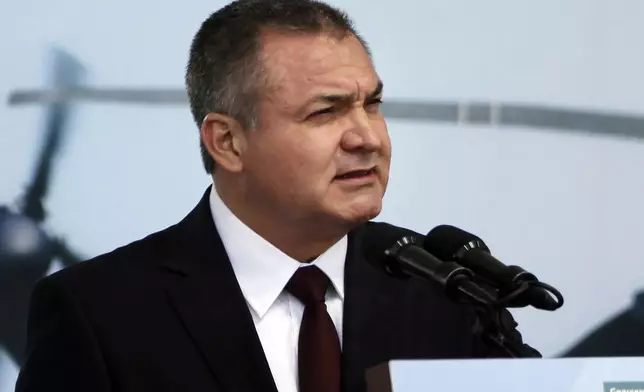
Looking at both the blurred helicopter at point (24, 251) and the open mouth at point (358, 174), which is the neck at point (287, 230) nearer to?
the open mouth at point (358, 174)

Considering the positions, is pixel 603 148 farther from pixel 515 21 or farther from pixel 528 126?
pixel 515 21

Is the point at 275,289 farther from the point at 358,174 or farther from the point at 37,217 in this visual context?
the point at 37,217

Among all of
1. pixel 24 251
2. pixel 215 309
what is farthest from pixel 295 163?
Result: pixel 24 251

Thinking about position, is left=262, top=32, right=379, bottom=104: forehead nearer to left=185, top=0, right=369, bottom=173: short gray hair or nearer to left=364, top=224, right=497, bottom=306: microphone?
left=185, top=0, right=369, bottom=173: short gray hair

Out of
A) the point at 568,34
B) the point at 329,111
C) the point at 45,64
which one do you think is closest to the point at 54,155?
the point at 45,64

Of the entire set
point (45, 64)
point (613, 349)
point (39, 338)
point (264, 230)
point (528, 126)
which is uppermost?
point (45, 64)

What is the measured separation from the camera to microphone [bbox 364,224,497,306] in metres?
1.36

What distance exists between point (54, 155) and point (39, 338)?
64cm

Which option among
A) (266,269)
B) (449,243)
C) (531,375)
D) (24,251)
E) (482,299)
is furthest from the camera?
(24,251)

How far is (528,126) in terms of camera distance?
2.54m

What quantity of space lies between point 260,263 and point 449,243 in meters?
0.49

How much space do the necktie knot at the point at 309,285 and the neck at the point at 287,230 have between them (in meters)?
0.06

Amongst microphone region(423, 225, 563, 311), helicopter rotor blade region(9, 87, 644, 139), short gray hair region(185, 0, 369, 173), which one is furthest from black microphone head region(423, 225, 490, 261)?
helicopter rotor blade region(9, 87, 644, 139)

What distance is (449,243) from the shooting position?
1.49 meters
